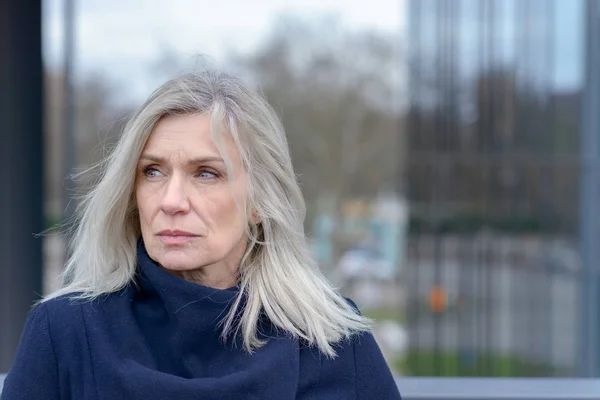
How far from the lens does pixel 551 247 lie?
7203 mm

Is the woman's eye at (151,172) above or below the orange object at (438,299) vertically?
above

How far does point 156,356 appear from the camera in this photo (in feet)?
5.22

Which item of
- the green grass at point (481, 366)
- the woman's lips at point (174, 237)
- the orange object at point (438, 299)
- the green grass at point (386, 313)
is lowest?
the green grass at point (386, 313)

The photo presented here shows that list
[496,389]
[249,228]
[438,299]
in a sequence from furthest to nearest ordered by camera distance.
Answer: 1. [438,299]
2. [496,389]
3. [249,228]

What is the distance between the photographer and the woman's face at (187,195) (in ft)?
5.16

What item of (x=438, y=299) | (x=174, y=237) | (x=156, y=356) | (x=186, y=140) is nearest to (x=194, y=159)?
(x=186, y=140)

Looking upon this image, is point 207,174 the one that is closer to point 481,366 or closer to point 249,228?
point 249,228

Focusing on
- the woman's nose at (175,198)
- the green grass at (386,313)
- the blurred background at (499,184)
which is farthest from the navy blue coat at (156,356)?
the green grass at (386,313)

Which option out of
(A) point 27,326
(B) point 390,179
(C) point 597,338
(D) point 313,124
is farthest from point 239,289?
(B) point 390,179

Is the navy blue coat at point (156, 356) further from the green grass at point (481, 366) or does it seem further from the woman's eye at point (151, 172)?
the green grass at point (481, 366)

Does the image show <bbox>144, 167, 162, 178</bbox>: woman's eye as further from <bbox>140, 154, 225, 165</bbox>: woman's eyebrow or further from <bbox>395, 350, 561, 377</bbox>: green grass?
<bbox>395, 350, 561, 377</bbox>: green grass

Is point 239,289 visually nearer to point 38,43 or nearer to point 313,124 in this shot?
point 38,43

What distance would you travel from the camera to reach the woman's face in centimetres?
157

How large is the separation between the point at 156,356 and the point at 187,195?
0.32 metres
